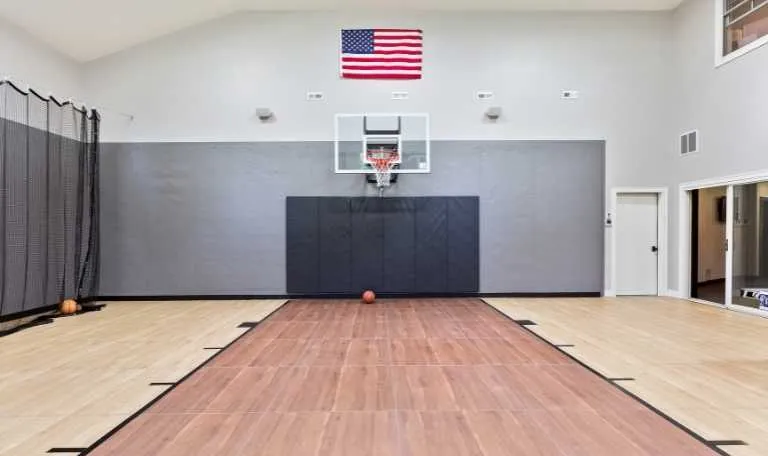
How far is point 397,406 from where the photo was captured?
11.9 ft

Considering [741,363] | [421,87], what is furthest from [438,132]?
[741,363]

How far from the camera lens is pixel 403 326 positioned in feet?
22.4

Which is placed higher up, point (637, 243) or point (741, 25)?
point (741, 25)

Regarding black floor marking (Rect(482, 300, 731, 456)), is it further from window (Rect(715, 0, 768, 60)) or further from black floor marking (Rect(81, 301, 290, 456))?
window (Rect(715, 0, 768, 60))

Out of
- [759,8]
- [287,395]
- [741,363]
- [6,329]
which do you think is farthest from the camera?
[759,8]

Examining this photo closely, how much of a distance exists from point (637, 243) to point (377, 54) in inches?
265

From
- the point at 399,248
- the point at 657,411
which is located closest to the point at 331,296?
the point at 399,248

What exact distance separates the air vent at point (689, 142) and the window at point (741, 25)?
1.45 metres

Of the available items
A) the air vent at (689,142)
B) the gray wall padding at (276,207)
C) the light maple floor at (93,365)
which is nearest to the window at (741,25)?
the air vent at (689,142)

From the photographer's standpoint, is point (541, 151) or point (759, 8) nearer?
point (759, 8)

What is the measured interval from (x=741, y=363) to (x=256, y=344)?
17.4 ft

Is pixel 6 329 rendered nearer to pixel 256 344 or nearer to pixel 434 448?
pixel 256 344

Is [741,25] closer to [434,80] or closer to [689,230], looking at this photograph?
[689,230]

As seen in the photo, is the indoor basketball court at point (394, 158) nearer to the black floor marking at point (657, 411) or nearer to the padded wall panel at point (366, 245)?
the padded wall panel at point (366, 245)
